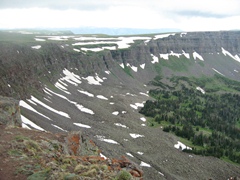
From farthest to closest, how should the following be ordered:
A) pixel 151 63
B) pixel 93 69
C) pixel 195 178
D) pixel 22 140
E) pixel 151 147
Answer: pixel 151 63 < pixel 93 69 < pixel 151 147 < pixel 195 178 < pixel 22 140

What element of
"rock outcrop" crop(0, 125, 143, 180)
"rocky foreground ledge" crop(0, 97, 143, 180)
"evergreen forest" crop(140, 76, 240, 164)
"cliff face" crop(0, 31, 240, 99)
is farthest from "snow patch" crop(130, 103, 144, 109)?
"rock outcrop" crop(0, 125, 143, 180)

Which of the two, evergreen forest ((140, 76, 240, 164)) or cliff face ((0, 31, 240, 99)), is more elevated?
cliff face ((0, 31, 240, 99))

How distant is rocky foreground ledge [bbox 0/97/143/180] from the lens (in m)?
14.9

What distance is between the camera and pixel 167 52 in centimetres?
19812

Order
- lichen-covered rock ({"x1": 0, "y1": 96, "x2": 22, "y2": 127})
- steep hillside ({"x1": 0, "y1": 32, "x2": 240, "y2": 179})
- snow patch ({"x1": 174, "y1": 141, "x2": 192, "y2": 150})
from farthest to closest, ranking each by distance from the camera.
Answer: snow patch ({"x1": 174, "y1": 141, "x2": 192, "y2": 150}) < steep hillside ({"x1": 0, "y1": 32, "x2": 240, "y2": 179}) < lichen-covered rock ({"x1": 0, "y1": 96, "x2": 22, "y2": 127})

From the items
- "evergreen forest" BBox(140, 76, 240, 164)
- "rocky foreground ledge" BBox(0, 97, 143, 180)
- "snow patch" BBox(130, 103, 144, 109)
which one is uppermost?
"rocky foreground ledge" BBox(0, 97, 143, 180)

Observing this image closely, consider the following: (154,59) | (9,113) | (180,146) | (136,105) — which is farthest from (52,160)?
(154,59)

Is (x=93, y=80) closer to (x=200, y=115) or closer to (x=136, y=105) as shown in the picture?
(x=136, y=105)

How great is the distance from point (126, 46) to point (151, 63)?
21.3 metres

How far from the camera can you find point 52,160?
17203mm

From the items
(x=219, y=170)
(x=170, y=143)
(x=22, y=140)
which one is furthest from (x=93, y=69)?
(x=22, y=140)

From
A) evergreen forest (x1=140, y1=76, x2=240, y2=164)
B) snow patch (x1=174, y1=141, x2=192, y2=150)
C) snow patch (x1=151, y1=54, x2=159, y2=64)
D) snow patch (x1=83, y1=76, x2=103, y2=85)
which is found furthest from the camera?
snow patch (x1=151, y1=54, x2=159, y2=64)

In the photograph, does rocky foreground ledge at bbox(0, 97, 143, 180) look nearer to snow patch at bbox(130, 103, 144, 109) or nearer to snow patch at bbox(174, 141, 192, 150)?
snow patch at bbox(174, 141, 192, 150)

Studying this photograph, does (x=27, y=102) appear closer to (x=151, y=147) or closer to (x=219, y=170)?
(x=151, y=147)
